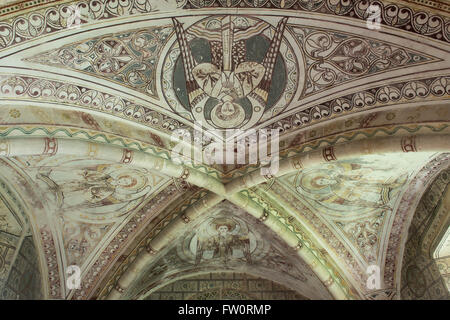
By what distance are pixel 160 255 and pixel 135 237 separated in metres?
0.67

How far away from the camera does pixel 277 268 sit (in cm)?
934

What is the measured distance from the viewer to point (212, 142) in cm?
712

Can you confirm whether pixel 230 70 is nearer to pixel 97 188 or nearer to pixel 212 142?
pixel 212 142

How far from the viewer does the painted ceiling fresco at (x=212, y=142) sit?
5812 mm

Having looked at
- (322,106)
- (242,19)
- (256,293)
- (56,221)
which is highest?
(242,19)

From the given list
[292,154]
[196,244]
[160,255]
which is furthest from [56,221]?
[292,154]

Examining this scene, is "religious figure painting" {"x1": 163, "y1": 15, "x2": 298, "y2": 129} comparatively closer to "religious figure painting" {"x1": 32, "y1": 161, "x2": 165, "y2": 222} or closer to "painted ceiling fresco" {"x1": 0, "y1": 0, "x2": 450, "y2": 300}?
"painted ceiling fresco" {"x1": 0, "y1": 0, "x2": 450, "y2": 300}

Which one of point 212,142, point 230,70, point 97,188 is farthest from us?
point 97,188

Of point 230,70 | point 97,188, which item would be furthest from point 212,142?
point 97,188

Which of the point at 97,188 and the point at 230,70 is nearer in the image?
the point at 230,70

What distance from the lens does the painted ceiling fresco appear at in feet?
19.1

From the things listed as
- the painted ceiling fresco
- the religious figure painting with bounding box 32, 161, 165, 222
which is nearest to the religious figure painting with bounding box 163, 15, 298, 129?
the painted ceiling fresco

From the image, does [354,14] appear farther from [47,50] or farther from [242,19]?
[47,50]

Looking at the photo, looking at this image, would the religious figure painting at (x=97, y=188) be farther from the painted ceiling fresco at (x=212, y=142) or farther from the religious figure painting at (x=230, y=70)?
the religious figure painting at (x=230, y=70)
